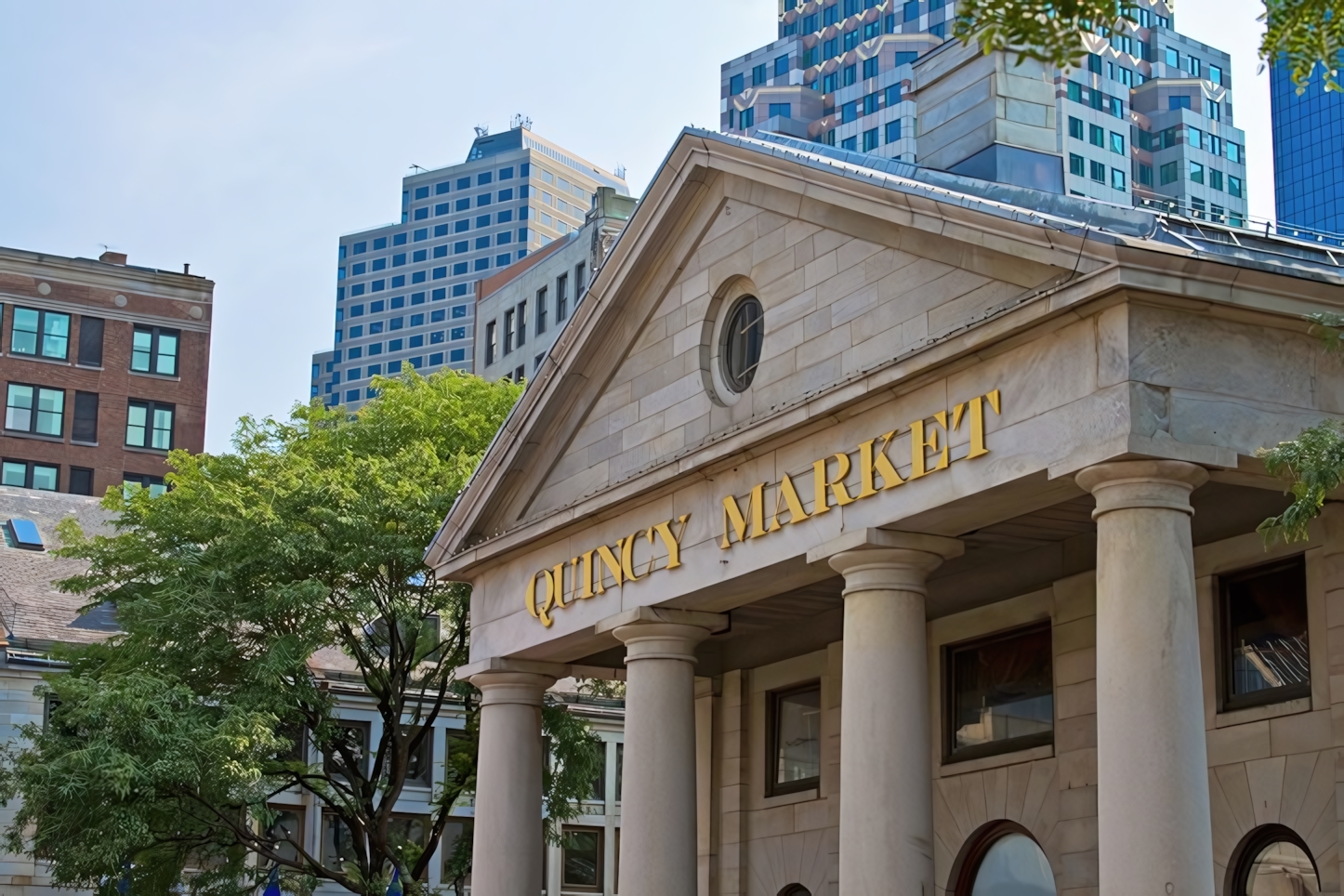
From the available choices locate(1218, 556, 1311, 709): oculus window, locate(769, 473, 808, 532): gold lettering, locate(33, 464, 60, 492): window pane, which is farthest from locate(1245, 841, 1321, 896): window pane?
locate(33, 464, 60, 492): window pane

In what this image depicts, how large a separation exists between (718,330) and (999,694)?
644cm

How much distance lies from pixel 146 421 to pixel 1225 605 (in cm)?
7784

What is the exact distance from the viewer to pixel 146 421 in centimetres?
9550

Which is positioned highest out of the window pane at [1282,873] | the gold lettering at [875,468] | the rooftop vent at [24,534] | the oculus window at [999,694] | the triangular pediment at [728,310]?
the rooftop vent at [24,534]

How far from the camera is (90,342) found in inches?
3740

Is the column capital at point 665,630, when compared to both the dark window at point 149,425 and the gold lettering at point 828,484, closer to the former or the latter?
the gold lettering at point 828,484

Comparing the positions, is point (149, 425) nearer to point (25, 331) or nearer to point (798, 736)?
point (25, 331)

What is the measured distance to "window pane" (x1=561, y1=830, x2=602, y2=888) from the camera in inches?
2511

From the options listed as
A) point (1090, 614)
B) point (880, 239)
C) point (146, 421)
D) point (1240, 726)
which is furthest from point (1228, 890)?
point (146, 421)

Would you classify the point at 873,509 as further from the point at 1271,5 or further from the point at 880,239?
the point at 1271,5

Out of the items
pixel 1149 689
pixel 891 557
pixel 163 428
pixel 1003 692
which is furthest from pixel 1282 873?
pixel 163 428

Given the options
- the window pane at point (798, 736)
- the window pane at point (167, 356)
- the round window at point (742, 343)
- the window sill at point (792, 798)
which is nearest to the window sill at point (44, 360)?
the window pane at point (167, 356)

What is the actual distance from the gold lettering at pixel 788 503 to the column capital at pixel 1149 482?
5.09m

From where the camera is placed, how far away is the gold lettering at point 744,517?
2498 centimetres
